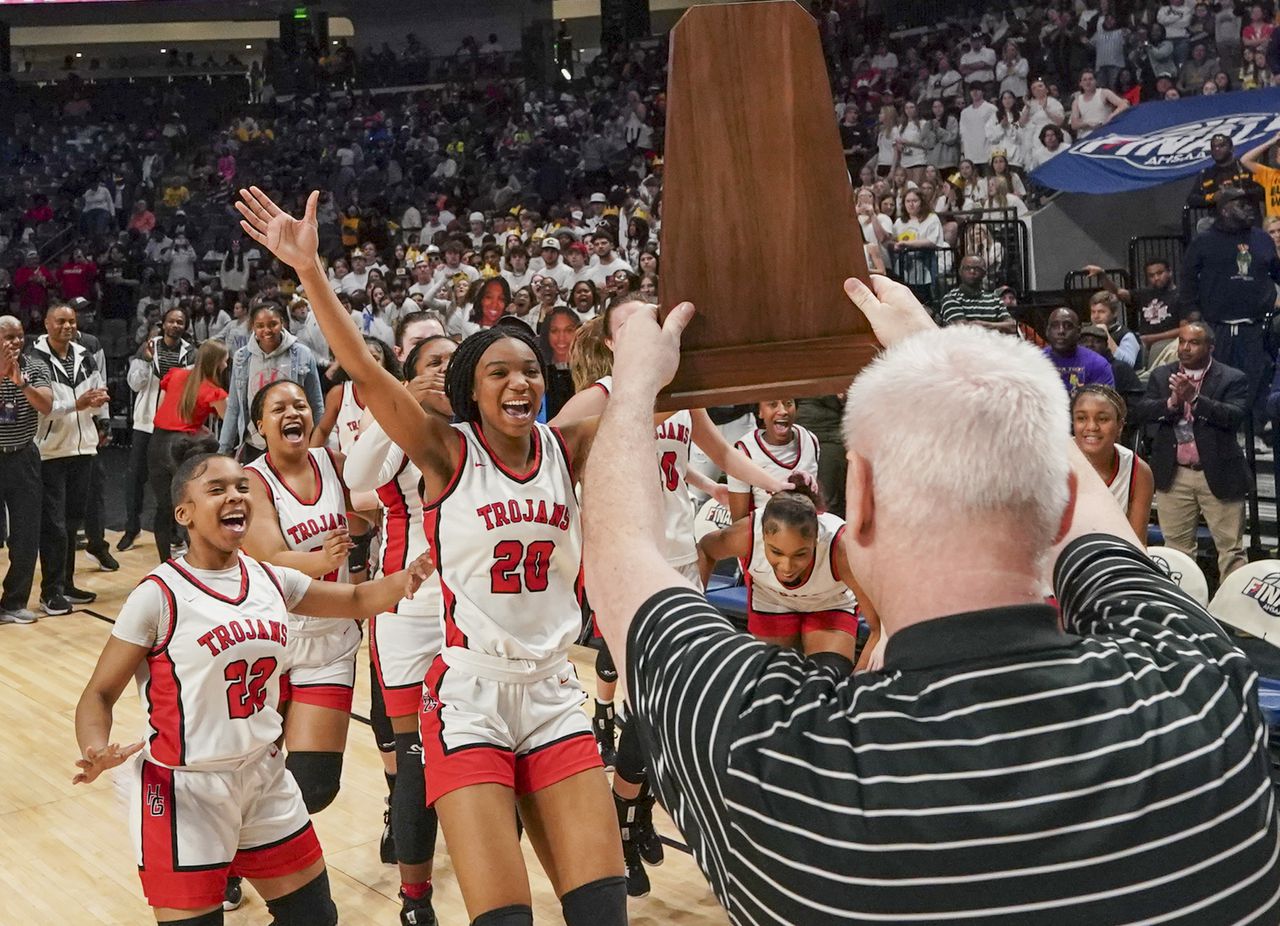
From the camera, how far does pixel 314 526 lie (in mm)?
4848

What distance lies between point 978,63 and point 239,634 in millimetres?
13244

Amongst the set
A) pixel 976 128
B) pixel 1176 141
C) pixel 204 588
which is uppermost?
pixel 976 128

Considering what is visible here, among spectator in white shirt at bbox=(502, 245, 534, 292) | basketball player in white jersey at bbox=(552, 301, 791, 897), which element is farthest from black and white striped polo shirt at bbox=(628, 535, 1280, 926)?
spectator in white shirt at bbox=(502, 245, 534, 292)

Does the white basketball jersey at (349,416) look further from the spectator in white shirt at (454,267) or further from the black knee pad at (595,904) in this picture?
the spectator in white shirt at (454,267)

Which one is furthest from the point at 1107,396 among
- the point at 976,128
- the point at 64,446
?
the point at 976,128

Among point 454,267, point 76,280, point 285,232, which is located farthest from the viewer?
point 76,280

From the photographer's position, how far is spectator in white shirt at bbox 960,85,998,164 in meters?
13.5

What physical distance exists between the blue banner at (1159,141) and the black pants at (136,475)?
7.67 metres

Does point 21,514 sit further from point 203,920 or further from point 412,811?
point 203,920

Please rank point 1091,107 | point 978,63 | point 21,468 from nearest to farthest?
point 21,468 < point 1091,107 < point 978,63

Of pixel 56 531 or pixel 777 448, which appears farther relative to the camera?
pixel 56 531

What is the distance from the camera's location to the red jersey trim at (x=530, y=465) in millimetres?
3525

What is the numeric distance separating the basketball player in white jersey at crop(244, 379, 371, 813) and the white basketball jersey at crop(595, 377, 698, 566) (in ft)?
3.87

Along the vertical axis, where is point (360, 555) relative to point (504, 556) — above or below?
below
